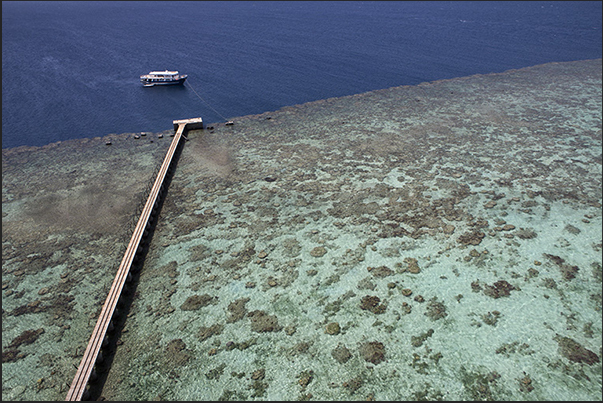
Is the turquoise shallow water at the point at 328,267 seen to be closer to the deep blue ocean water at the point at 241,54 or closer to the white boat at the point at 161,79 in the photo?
the deep blue ocean water at the point at 241,54

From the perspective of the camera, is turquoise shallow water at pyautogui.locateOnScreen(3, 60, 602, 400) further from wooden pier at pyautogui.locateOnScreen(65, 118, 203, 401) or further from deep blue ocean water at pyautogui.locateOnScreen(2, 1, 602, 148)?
deep blue ocean water at pyautogui.locateOnScreen(2, 1, 602, 148)

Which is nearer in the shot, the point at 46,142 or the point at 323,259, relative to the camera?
the point at 323,259

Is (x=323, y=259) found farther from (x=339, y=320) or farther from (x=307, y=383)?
(x=307, y=383)

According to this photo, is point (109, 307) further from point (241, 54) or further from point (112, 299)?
point (241, 54)

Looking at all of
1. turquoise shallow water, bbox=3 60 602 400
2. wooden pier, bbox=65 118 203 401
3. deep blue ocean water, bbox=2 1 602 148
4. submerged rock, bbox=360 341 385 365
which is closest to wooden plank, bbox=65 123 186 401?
wooden pier, bbox=65 118 203 401

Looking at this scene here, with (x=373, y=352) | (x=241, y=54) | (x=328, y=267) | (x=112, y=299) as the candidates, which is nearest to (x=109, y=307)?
(x=112, y=299)

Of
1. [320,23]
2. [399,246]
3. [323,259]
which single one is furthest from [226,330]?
[320,23]

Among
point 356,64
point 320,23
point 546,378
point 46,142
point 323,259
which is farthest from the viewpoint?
point 320,23

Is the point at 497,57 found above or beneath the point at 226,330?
above
